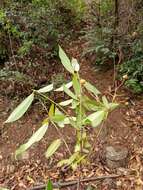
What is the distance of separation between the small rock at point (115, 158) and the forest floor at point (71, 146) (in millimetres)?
38

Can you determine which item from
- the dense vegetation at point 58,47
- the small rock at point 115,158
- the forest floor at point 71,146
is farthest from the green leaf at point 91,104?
the dense vegetation at point 58,47

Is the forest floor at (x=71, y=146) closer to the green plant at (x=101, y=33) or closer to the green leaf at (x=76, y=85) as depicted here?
the green plant at (x=101, y=33)

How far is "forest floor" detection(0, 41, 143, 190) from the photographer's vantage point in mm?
3438

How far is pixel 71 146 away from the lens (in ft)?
12.2

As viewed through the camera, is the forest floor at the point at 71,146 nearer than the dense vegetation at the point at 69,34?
Yes

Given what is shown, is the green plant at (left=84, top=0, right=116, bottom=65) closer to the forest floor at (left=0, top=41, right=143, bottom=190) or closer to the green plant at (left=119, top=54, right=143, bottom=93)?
the green plant at (left=119, top=54, right=143, bottom=93)

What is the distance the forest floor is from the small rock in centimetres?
4

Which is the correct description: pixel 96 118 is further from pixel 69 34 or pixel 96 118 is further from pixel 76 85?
pixel 69 34

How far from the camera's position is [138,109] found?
4.10 meters

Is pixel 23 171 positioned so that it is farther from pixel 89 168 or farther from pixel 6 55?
pixel 6 55

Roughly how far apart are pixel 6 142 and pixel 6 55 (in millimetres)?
1524

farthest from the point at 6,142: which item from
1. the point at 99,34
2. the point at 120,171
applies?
the point at 99,34

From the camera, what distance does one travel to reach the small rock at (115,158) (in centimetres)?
349

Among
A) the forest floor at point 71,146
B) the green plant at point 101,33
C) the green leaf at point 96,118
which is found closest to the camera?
the green leaf at point 96,118
